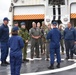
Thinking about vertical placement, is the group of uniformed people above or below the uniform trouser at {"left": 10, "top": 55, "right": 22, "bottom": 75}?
above

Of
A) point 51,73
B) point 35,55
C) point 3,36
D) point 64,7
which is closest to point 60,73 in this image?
point 51,73

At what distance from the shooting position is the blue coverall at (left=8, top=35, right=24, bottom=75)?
429 inches

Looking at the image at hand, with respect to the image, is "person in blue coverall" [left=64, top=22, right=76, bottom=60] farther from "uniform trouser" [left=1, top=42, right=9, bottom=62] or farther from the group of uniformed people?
"uniform trouser" [left=1, top=42, right=9, bottom=62]

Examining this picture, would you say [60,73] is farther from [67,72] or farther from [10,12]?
[10,12]

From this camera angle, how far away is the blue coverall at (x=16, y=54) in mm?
10891

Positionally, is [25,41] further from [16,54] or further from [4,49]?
[16,54]

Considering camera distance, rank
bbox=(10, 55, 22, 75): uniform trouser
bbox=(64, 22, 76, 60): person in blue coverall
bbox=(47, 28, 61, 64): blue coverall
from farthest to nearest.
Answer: bbox=(64, 22, 76, 60): person in blue coverall, bbox=(47, 28, 61, 64): blue coverall, bbox=(10, 55, 22, 75): uniform trouser

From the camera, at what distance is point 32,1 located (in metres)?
39.6

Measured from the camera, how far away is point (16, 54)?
1091 centimetres

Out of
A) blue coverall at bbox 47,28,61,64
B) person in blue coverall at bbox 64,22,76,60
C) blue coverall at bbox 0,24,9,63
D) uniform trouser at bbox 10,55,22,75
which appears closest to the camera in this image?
uniform trouser at bbox 10,55,22,75

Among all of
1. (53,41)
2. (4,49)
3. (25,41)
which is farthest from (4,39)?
(53,41)

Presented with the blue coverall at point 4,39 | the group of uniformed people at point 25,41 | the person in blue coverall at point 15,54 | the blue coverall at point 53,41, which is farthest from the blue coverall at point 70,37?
the person in blue coverall at point 15,54

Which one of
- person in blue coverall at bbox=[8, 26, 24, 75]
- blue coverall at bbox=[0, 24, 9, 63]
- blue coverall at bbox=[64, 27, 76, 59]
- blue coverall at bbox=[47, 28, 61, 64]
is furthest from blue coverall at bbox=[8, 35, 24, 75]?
blue coverall at bbox=[64, 27, 76, 59]

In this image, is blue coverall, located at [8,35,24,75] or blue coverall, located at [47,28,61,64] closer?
blue coverall, located at [8,35,24,75]
